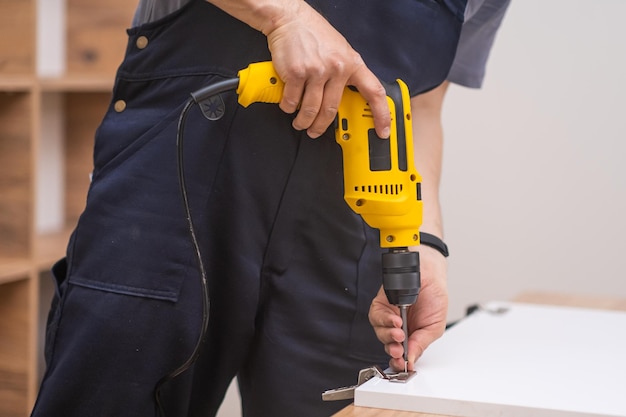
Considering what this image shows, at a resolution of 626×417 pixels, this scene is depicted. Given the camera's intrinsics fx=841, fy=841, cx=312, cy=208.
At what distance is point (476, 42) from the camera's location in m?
1.35

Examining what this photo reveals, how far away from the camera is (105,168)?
3.56ft

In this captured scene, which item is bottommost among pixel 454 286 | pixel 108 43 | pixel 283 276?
pixel 454 286

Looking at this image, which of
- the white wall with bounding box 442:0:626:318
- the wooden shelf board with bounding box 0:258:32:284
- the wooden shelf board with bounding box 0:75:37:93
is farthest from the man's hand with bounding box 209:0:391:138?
the white wall with bounding box 442:0:626:318

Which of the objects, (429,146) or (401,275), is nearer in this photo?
(401,275)

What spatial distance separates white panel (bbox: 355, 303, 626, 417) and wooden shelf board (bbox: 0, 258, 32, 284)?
1033 millimetres

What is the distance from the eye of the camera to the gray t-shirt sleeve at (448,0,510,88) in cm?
128

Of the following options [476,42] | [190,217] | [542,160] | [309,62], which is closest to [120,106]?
[190,217]

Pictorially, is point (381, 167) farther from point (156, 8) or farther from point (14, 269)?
point (14, 269)

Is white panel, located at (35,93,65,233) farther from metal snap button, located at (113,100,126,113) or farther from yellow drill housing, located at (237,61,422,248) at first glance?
yellow drill housing, located at (237,61,422,248)

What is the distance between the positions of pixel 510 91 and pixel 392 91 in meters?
1.69

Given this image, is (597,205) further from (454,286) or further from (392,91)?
(392,91)

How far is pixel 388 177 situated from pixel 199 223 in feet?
0.87

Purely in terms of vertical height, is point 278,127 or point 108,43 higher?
point 108,43

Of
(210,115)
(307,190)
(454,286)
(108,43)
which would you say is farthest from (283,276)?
(454,286)
